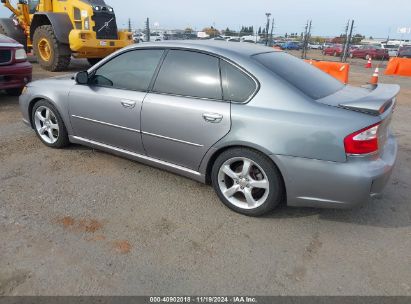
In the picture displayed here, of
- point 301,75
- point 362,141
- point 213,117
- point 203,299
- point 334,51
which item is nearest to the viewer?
point 203,299

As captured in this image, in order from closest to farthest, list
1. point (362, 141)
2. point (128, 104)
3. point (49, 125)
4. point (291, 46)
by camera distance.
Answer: point (362, 141) → point (128, 104) → point (49, 125) → point (291, 46)

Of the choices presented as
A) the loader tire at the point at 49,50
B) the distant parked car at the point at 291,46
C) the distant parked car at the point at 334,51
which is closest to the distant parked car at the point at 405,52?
the distant parked car at the point at 334,51

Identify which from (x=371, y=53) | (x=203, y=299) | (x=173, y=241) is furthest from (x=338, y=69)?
(x=371, y=53)

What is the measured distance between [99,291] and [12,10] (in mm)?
12478

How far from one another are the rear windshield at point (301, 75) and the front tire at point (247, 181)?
0.72 meters

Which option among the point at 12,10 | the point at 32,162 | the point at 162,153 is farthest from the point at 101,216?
the point at 12,10

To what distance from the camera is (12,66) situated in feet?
20.7

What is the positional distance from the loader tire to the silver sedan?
7.23m

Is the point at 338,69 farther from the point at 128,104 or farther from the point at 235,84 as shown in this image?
the point at 128,104

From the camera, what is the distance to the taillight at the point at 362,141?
8.14 ft

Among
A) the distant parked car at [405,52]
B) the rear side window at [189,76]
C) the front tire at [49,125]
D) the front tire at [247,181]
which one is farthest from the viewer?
the distant parked car at [405,52]

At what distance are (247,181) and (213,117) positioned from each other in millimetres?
653

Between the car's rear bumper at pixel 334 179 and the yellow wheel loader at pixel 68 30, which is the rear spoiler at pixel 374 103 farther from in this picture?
the yellow wheel loader at pixel 68 30

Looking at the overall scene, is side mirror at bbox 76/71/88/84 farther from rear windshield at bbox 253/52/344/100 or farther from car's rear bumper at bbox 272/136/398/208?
car's rear bumper at bbox 272/136/398/208
